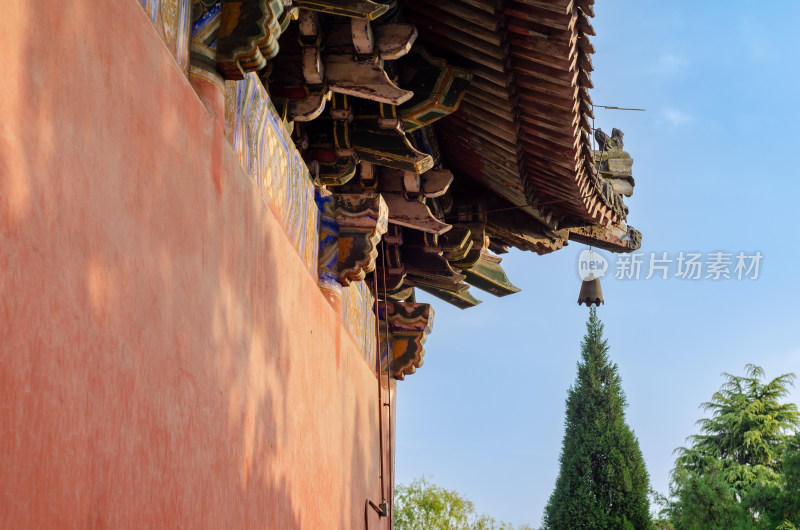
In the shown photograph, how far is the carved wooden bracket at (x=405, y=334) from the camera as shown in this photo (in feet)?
24.0

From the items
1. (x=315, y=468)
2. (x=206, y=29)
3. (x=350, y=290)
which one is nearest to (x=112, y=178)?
(x=206, y=29)

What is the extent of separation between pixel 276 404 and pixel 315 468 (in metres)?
0.93

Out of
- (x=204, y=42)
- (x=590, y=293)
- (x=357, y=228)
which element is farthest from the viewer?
(x=590, y=293)

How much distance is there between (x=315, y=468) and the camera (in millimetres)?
4449

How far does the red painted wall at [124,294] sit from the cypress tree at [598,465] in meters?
12.5

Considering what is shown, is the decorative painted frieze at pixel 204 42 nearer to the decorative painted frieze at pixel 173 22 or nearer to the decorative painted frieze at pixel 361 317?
the decorative painted frieze at pixel 173 22

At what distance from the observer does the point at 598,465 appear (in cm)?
1547

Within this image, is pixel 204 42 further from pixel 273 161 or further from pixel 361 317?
pixel 361 317

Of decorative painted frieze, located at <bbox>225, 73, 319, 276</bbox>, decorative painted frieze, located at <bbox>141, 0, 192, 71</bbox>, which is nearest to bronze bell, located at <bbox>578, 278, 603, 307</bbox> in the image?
decorative painted frieze, located at <bbox>225, 73, 319, 276</bbox>

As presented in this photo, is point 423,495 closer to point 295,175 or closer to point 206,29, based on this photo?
point 295,175

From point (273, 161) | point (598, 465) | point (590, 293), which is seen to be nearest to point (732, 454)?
point (598, 465)

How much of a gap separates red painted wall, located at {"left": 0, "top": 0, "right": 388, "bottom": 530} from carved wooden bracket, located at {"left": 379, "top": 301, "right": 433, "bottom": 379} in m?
3.71

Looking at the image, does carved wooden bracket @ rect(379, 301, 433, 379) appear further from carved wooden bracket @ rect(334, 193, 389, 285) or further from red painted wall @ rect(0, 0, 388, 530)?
red painted wall @ rect(0, 0, 388, 530)

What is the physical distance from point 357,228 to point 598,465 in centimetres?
1173
